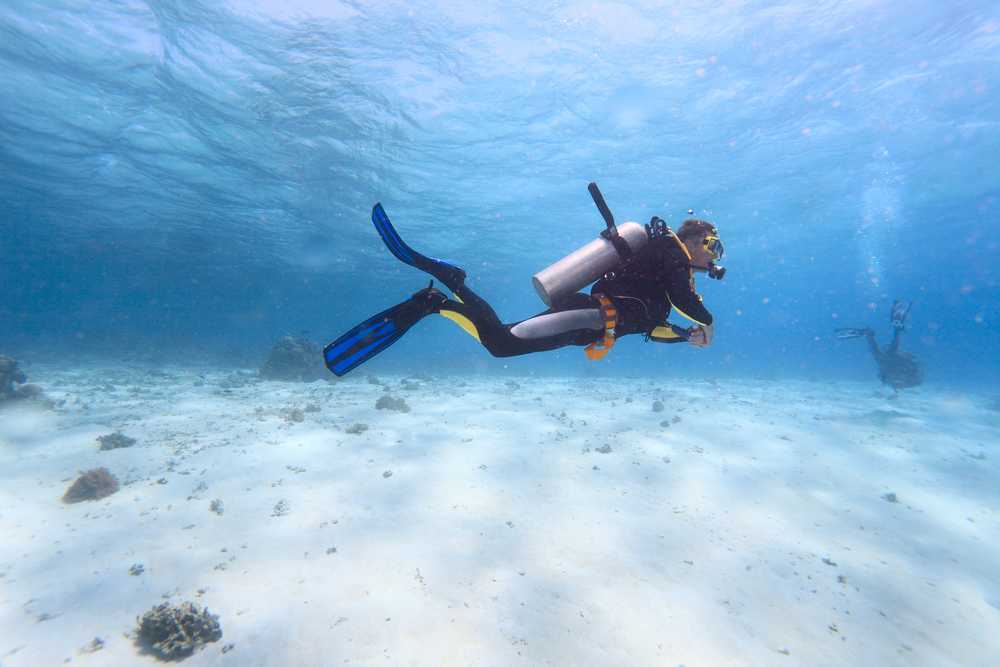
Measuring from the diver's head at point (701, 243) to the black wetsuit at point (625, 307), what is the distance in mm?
273

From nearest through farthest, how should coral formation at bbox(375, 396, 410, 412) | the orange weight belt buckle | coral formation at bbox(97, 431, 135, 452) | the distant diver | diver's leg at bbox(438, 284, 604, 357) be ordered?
diver's leg at bbox(438, 284, 604, 357)
the orange weight belt buckle
coral formation at bbox(97, 431, 135, 452)
coral formation at bbox(375, 396, 410, 412)
the distant diver

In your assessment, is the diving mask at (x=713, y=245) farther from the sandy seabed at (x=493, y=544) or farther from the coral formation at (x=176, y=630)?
the coral formation at (x=176, y=630)

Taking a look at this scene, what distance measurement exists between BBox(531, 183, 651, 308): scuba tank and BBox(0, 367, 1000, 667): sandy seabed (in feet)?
10.1

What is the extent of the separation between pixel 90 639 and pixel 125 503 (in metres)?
2.98

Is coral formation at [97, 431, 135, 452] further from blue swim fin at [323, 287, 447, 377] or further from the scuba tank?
the scuba tank

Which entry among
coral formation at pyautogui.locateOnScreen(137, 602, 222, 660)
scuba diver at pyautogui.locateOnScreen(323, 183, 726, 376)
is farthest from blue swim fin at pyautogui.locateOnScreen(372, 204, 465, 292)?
coral formation at pyautogui.locateOnScreen(137, 602, 222, 660)

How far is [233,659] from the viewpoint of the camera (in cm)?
340

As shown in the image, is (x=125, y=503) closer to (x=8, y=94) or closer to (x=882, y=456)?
(x=882, y=456)

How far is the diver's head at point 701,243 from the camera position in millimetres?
4574

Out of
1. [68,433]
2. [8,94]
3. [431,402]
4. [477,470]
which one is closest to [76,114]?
[8,94]

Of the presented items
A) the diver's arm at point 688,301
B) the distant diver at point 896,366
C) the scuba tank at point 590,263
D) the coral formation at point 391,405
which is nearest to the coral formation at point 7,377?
the coral formation at point 391,405

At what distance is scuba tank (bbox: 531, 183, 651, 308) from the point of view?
4262mm

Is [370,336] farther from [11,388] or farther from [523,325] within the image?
[11,388]

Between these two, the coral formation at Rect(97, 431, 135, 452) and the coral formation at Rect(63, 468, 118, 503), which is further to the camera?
the coral formation at Rect(97, 431, 135, 452)
